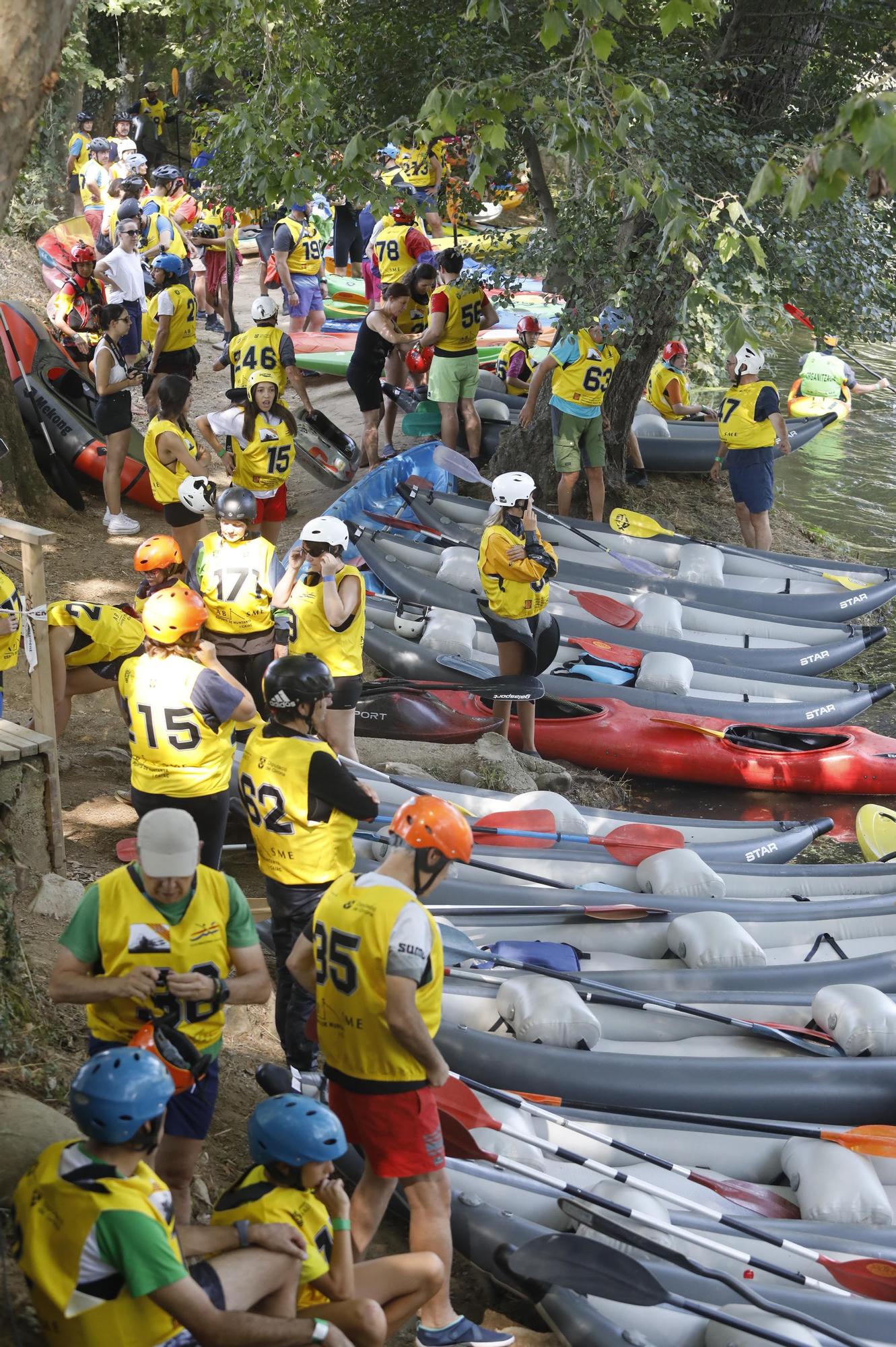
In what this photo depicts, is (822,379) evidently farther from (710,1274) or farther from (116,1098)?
(116,1098)

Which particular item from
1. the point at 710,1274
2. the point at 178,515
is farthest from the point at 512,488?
the point at 710,1274

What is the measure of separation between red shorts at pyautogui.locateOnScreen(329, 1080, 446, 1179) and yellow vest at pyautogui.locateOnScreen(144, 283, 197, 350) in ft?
21.3

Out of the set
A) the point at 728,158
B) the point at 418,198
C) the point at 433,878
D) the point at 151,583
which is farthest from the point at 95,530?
the point at 433,878

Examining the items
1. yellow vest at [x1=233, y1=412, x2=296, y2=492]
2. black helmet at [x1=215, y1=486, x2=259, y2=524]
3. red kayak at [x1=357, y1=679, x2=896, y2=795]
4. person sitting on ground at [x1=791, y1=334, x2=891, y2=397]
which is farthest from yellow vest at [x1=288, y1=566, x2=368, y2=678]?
person sitting on ground at [x1=791, y1=334, x2=891, y2=397]

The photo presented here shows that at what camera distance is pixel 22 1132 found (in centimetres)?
306

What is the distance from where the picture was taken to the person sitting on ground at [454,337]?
923 centimetres

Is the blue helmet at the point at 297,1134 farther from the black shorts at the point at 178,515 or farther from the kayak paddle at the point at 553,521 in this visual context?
the kayak paddle at the point at 553,521

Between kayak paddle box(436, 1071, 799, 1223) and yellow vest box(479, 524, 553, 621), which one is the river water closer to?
yellow vest box(479, 524, 553, 621)

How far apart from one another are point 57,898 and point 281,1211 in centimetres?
230

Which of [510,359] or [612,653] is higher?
[510,359]

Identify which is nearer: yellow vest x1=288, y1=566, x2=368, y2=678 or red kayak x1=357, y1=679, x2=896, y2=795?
yellow vest x1=288, y1=566, x2=368, y2=678

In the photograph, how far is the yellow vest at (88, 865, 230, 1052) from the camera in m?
3.03

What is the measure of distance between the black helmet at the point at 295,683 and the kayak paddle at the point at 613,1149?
1205 millimetres

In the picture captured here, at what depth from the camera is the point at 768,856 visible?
244 inches
